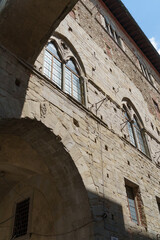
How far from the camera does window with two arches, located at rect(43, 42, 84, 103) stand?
5836 mm

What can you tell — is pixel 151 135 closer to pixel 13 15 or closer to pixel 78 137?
pixel 78 137

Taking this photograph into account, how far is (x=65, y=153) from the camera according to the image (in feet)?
15.4

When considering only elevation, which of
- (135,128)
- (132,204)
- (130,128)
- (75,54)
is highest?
(75,54)

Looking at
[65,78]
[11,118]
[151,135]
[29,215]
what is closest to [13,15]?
[11,118]

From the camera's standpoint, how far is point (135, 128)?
894cm

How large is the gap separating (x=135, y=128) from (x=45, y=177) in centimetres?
442

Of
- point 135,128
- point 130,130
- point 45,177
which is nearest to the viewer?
point 45,177

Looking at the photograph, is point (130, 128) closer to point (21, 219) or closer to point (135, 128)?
point (135, 128)

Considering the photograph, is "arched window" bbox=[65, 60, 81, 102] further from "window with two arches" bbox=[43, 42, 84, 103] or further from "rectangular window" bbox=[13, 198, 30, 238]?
"rectangular window" bbox=[13, 198, 30, 238]

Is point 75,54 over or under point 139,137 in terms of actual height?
over

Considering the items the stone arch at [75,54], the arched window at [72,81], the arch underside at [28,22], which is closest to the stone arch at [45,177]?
the arch underside at [28,22]

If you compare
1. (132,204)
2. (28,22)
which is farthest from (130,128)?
(28,22)

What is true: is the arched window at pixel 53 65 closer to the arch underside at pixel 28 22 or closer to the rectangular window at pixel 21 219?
the arch underside at pixel 28 22

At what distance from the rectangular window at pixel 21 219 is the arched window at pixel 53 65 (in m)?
3.37
